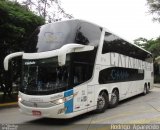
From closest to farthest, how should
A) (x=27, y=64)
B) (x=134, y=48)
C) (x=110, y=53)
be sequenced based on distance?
(x=27, y=64) → (x=110, y=53) → (x=134, y=48)

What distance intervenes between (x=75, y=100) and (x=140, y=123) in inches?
95.4

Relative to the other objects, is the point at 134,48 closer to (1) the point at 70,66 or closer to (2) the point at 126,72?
(2) the point at 126,72

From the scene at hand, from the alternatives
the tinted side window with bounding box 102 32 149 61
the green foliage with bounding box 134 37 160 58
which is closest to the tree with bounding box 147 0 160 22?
the green foliage with bounding box 134 37 160 58

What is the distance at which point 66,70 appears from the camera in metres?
10.7

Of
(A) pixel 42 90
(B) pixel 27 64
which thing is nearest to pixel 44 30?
(B) pixel 27 64

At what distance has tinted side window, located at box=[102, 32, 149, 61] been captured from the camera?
14.1 meters

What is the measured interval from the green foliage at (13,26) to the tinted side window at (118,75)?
488 cm

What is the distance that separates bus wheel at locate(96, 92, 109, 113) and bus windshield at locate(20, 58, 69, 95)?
3.05 meters

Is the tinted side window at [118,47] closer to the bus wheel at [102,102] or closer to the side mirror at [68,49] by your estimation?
the bus wheel at [102,102]

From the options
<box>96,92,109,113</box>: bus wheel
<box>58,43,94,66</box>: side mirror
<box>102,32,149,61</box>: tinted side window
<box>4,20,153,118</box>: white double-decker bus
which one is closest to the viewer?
<box>58,43,94,66</box>: side mirror

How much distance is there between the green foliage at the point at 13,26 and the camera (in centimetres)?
1623

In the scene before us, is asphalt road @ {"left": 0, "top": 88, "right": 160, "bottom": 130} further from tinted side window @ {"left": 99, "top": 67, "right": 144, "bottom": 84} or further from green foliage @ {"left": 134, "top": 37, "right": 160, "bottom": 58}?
green foliage @ {"left": 134, "top": 37, "right": 160, "bottom": 58}

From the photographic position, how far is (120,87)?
52.2ft

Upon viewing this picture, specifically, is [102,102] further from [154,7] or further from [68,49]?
[154,7]
